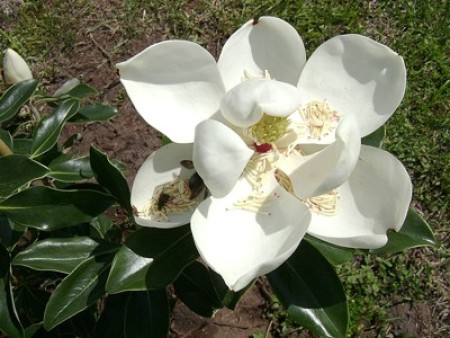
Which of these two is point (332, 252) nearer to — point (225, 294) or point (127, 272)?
point (225, 294)

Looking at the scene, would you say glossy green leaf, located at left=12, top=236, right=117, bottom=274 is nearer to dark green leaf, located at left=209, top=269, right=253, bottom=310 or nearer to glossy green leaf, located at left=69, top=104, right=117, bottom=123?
dark green leaf, located at left=209, top=269, right=253, bottom=310

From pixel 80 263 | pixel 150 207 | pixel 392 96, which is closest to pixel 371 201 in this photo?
pixel 392 96

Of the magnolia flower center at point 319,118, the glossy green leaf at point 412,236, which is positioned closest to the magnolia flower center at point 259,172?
the magnolia flower center at point 319,118

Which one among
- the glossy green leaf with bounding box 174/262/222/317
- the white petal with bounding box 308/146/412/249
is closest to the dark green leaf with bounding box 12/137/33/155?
the glossy green leaf with bounding box 174/262/222/317

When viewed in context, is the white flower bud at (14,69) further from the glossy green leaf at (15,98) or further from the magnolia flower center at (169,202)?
the magnolia flower center at (169,202)

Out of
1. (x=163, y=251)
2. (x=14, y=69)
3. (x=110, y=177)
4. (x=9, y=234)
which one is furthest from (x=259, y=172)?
(x=14, y=69)

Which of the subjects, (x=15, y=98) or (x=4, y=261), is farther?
(x=15, y=98)
